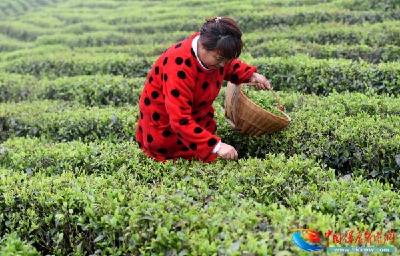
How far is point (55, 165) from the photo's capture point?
6.77 meters

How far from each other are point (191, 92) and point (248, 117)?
969mm

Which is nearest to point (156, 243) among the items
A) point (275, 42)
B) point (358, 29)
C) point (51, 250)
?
point (51, 250)

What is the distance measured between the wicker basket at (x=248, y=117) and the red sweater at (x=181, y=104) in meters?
0.23

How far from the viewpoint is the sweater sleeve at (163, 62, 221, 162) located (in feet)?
16.8

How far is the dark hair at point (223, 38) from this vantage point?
15.8ft

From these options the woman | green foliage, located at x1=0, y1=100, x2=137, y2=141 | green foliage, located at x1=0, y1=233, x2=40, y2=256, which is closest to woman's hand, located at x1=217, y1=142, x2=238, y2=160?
the woman

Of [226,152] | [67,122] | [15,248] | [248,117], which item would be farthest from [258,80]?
[67,122]

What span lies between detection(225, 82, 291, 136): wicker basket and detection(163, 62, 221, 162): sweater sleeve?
0.78 metres

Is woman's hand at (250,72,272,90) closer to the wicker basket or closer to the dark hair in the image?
the wicker basket

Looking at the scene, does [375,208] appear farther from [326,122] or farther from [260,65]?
[260,65]

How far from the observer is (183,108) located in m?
5.14

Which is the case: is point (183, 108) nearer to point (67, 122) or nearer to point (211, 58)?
point (211, 58)

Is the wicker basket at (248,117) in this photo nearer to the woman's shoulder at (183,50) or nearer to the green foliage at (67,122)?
the woman's shoulder at (183,50)

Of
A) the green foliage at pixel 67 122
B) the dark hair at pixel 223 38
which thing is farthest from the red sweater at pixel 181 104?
the green foliage at pixel 67 122
